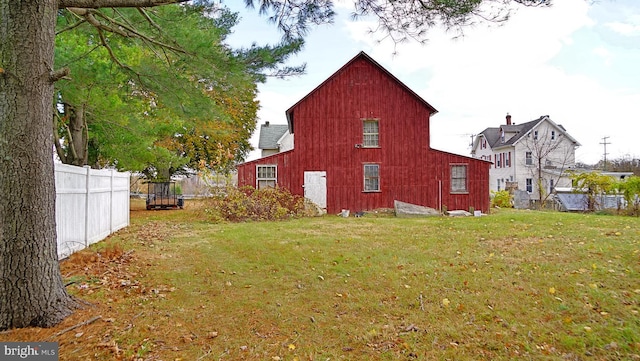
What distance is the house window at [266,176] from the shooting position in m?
15.8

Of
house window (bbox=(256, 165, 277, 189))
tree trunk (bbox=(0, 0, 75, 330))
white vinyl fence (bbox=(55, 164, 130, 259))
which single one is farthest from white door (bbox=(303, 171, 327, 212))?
tree trunk (bbox=(0, 0, 75, 330))

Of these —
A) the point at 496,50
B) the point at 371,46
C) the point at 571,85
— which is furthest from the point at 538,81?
the point at 371,46

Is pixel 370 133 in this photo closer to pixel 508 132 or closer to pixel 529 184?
pixel 529 184

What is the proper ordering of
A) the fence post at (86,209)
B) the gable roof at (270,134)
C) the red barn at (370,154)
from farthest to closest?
the gable roof at (270,134), the red barn at (370,154), the fence post at (86,209)

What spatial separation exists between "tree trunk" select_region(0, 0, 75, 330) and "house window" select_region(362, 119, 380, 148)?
1367cm

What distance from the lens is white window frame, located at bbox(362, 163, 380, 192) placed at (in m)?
16.3

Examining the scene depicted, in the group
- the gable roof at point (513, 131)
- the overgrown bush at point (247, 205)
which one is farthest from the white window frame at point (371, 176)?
the gable roof at point (513, 131)

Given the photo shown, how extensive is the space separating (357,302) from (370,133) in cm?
1272

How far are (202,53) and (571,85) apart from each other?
15.2 metres

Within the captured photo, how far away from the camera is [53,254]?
139 inches

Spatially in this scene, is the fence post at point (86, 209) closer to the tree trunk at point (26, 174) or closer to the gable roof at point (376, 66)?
the tree trunk at point (26, 174)

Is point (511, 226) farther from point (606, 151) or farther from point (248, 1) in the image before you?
point (606, 151)

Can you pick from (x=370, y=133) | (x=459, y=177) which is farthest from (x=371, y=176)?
(x=459, y=177)

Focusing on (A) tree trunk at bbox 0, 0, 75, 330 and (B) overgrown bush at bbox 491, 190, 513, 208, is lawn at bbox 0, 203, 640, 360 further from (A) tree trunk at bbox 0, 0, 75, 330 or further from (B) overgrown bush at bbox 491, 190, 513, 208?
(B) overgrown bush at bbox 491, 190, 513, 208
